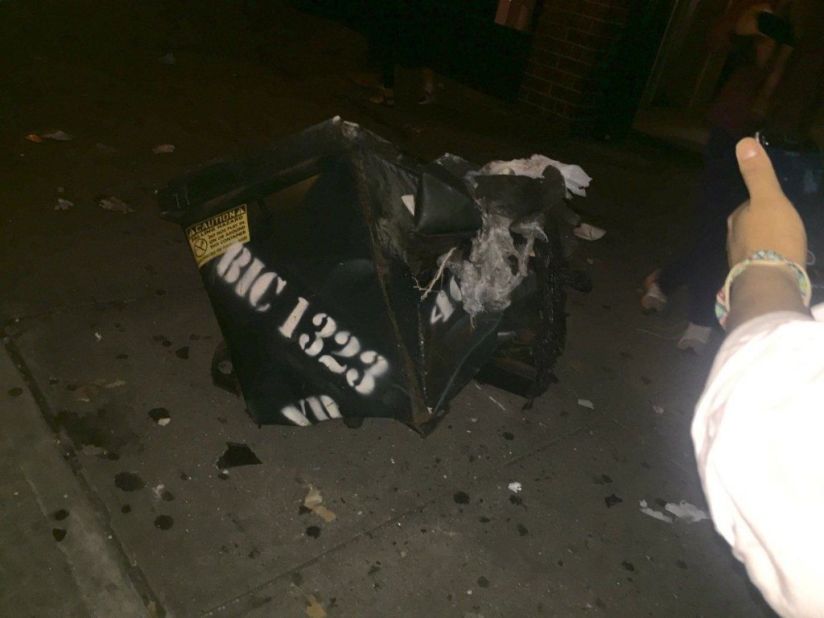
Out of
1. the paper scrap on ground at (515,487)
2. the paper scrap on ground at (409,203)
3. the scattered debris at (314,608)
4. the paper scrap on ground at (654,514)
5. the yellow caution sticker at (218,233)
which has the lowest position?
the scattered debris at (314,608)

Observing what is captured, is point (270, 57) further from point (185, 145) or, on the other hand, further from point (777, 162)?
point (777, 162)

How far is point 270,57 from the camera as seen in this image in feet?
21.9

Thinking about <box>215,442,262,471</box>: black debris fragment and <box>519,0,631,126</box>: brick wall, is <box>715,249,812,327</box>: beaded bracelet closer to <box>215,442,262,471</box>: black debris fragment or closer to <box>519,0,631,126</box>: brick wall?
<box>215,442,262,471</box>: black debris fragment

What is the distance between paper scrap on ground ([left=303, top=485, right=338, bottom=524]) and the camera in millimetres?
2178

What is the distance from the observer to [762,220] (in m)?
1.24

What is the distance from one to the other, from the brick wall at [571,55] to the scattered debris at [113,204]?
435 centimetres

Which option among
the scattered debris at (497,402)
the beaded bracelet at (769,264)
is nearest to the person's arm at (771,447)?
the beaded bracelet at (769,264)

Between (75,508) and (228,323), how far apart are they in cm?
77

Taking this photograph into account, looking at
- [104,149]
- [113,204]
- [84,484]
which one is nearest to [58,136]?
[104,149]

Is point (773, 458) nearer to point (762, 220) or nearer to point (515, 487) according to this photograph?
point (762, 220)

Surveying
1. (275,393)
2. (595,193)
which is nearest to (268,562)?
(275,393)

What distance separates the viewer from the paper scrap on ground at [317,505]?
2178mm

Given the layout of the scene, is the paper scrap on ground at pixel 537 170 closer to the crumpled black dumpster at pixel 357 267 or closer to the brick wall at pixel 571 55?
the crumpled black dumpster at pixel 357 267

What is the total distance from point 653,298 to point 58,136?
13.2 ft
